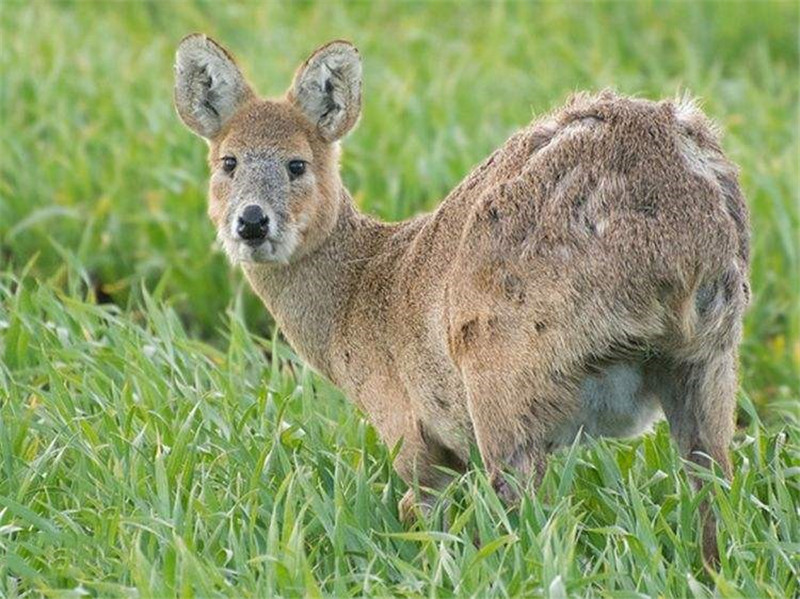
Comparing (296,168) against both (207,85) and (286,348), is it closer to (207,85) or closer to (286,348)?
(207,85)

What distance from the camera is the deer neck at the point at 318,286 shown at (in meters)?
6.17

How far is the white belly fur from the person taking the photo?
5.16m

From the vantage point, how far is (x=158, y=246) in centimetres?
867

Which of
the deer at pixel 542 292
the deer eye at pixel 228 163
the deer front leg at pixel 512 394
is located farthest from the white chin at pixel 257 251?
the deer front leg at pixel 512 394

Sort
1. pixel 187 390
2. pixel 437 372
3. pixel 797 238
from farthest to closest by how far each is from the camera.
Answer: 1. pixel 797 238
2. pixel 187 390
3. pixel 437 372

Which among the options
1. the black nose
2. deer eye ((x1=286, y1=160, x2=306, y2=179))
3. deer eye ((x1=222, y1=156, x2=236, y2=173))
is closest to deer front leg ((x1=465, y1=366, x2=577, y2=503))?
the black nose

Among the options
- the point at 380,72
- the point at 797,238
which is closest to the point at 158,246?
the point at 380,72

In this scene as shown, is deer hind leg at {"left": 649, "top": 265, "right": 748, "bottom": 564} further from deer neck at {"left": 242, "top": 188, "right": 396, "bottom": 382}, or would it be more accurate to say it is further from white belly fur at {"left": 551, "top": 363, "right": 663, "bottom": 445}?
deer neck at {"left": 242, "top": 188, "right": 396, "bottom": 382}

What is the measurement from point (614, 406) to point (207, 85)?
6.55 feet

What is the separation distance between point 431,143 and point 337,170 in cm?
296

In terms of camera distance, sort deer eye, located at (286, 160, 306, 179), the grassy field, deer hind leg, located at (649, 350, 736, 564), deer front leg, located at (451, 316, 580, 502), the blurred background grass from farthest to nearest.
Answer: the blurred background grass < deer eye, located at (286, 160, 306, 179) < deer hind leg, located at (649, 350, 736, 564) < deer front leg, located at (451, 316, 580, 502) < the grassy field

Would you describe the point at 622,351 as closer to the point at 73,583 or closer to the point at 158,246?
the point at 73,583

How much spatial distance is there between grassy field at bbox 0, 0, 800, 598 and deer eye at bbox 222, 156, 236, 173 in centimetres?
76

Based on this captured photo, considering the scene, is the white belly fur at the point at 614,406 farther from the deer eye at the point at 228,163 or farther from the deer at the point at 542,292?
the deer eye at the point at 228,163
